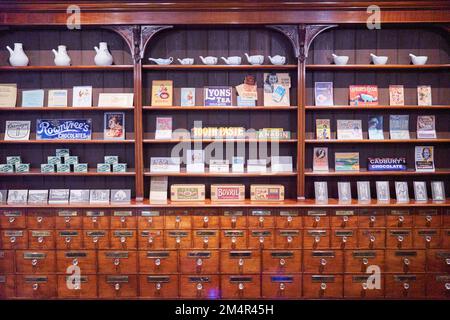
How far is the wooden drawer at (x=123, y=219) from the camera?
3.71 m

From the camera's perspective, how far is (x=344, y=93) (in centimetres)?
404

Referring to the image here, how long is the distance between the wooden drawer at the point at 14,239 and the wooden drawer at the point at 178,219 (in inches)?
52.8

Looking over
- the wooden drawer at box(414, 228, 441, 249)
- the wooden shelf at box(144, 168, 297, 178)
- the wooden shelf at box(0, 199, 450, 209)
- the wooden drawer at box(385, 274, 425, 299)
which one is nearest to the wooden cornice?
the wooden shelf at box(144, 168, 297, 178)

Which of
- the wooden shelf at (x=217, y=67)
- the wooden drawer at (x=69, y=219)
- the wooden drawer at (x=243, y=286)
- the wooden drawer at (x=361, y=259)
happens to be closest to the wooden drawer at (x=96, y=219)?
the wooden drawer at (x=69, y=219)

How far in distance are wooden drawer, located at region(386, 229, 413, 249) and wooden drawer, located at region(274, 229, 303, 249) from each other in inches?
32.0

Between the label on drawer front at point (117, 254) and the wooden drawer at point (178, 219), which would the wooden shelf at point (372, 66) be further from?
the label on drawer front at point (117, 254)

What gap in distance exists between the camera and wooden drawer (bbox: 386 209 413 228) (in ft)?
12.0

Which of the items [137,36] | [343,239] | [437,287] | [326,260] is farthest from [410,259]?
[137,36]

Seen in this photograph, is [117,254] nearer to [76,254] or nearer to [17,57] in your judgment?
[76,254]

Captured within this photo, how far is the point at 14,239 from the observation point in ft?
12.2

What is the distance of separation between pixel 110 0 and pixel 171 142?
1441 mm

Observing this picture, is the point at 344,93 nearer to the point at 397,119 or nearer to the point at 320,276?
the point at 397,119

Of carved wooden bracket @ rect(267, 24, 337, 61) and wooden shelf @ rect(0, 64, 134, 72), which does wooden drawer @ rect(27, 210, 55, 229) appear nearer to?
wooden shelf @ rect(0, 64, 134, 72)

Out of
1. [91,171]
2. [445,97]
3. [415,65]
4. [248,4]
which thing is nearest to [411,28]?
[415,65]
